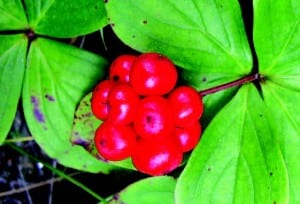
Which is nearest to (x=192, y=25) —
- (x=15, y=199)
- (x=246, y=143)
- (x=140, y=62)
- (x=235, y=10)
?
(x=235, y=10)

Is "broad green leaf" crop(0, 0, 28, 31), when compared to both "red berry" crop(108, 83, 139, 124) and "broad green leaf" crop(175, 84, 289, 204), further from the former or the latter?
"broad green leaf" crop(175, 84, 289, 204)

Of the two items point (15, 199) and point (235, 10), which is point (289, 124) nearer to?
point (235, 10)

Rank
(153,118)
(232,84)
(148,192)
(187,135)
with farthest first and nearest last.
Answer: (148,192) < (232,84) < (187,135) < (153,118)

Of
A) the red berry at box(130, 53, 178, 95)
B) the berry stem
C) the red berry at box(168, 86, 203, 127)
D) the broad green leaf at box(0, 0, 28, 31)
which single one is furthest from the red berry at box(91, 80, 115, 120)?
the broad green leaf at box(0, 0, 28, 31)

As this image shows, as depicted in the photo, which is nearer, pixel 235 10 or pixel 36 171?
pixel 235 10

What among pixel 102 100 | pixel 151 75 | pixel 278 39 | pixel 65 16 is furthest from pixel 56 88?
pixel 278 39

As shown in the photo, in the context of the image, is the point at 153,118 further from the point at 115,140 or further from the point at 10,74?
the point at 10,74

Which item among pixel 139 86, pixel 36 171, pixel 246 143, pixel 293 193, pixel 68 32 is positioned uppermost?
pixel 68 32
